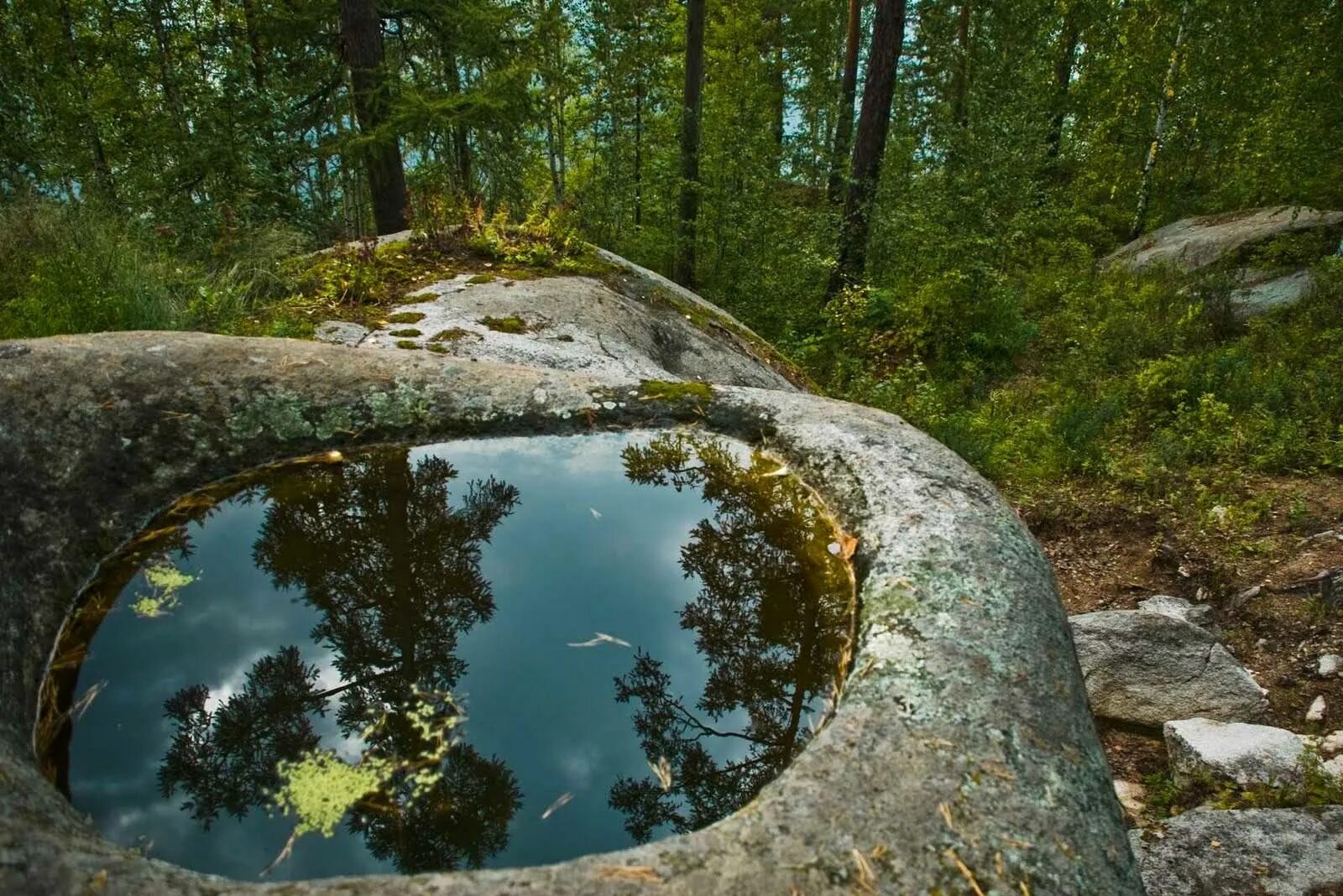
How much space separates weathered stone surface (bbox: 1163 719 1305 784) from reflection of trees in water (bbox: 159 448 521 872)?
312 cm

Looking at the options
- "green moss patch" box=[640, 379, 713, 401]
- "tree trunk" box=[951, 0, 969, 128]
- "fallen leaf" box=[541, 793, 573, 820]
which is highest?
"tree trunk" box=[951, 0, 969, 128]

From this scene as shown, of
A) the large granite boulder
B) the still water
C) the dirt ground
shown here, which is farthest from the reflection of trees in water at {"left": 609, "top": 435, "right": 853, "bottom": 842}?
the dirt ground

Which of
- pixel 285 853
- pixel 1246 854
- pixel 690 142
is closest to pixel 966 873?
pixel 285 853

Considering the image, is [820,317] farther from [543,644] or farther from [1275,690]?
[543,644]

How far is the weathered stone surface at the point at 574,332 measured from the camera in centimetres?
411

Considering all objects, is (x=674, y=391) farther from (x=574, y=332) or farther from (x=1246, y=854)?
(x=1246, y=854)

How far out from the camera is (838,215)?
33.1 ft

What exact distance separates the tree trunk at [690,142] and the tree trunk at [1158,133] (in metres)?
7.83

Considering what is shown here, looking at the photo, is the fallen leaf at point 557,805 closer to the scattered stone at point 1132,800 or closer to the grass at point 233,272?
the scattered stone at point 1132,800

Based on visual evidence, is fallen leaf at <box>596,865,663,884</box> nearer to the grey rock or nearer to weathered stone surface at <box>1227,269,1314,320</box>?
the grey rock

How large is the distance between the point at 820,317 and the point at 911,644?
8.77m

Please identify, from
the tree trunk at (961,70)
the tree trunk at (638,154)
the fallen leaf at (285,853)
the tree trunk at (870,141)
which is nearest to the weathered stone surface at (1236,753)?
the fallen leaf at (285,853)

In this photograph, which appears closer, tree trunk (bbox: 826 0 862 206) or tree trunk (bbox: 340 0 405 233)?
tree trunk (bbox: 340 0 405 233)

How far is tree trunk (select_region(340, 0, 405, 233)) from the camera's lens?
8.00m
